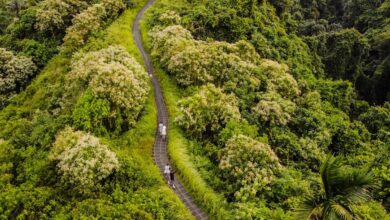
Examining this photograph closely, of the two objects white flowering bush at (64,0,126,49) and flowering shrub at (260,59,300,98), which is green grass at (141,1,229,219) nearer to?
flowering shrub at (260,59,300,98)

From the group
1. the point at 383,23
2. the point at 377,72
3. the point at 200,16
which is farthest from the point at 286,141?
the point at 383,23

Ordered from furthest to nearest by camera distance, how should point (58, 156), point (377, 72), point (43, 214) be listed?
1. point (377, 72)
2. point (58, 156)
3. point (43, 214)

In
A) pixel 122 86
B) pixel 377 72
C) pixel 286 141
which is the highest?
pixel 122 86

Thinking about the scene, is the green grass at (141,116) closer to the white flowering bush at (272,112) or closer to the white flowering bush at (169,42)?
the white flowering bush at (169,42)

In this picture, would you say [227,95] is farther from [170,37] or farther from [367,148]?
[367,148]

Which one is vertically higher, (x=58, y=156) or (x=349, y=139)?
(x=58, y=156)

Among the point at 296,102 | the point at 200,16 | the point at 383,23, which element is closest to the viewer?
the point at 296,102
